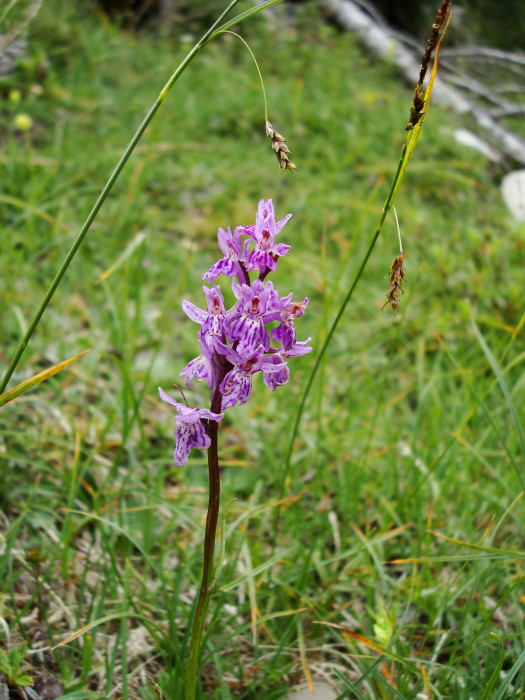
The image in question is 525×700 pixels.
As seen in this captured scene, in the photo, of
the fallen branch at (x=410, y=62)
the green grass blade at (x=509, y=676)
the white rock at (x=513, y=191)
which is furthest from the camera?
the fallen branch at (x=410, y=62)

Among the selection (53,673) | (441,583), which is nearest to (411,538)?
(441,583)

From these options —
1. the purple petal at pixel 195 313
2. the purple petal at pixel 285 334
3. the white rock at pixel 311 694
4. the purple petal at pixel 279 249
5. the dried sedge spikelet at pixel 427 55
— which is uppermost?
the dried sedge spikelet at pixel 427 55

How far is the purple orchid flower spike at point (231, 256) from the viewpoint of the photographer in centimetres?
113

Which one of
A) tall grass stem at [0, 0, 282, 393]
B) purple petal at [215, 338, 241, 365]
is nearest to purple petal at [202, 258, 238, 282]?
purple petal at [215, 338, 241, 365]

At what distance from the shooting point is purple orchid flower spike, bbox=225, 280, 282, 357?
1.10 meters

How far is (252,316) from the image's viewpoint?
3.66ft

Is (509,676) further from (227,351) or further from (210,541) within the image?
(227,351)

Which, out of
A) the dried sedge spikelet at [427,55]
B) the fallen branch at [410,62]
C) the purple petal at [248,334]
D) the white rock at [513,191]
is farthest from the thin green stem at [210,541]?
the fallen branch at [410,62]

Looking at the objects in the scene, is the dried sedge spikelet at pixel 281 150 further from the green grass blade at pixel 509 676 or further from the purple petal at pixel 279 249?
the green grass blade at pixel 509 676

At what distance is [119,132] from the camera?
160 inches

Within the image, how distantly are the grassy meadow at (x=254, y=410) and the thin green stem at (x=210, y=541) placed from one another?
0.10 metres

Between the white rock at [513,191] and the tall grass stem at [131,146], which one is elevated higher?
the tall grass stem at [131,146]

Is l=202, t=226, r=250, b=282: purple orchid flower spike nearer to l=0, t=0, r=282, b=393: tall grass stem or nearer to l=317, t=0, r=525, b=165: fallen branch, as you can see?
l=0, t=0, r=282, b=393: tall grass stem

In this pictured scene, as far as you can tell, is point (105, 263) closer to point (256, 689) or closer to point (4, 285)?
point (4, 285)
